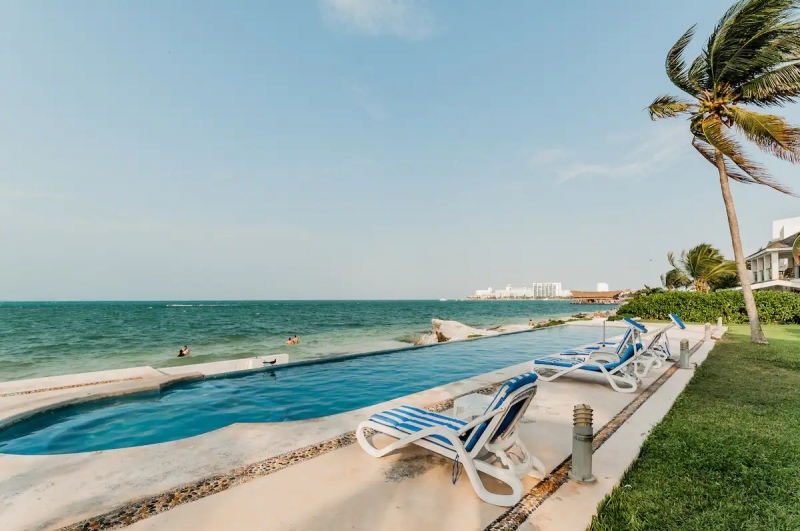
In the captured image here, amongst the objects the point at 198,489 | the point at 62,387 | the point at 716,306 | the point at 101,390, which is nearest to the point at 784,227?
the point at 716,306

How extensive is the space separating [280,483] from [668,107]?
1586cm

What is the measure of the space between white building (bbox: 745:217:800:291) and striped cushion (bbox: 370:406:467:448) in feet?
114

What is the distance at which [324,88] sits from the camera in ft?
63.8

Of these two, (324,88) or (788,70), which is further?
(324,88)

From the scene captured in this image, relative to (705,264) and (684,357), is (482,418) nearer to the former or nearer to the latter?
(684,357)

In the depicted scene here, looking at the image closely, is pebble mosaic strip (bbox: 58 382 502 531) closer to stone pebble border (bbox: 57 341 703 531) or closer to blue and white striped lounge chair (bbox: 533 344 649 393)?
stone pebble border (bbox: 57 341 703 531)

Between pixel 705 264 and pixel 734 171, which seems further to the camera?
pixel 705 264

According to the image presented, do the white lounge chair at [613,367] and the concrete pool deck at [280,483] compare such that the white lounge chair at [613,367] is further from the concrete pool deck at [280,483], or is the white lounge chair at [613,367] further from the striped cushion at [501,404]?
the striped cushion at [501,404]

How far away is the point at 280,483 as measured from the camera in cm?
330

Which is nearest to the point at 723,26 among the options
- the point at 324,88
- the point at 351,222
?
the point at 324,88

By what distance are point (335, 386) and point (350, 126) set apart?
1800 centimetres

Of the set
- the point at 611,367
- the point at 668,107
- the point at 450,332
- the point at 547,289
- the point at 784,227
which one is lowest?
the point at 450,332

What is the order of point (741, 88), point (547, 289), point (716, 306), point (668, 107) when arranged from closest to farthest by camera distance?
point (741, 88), point (668, 107), point (716, 306), point (547, 289)

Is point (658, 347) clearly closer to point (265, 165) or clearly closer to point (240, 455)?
point (240, 455)
